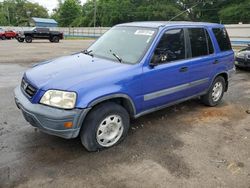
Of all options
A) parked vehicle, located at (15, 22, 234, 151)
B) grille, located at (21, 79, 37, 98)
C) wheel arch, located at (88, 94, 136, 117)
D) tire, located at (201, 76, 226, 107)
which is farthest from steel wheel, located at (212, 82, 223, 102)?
grille, located at (21, 79, 37, 98)

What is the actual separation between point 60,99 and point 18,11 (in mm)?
106104

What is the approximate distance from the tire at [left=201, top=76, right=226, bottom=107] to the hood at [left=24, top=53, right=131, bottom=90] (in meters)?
2.60

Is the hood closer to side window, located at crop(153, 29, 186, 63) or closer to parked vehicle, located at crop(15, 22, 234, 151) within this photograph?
parked vehicle, located at crop(15, 22, 234, 151)

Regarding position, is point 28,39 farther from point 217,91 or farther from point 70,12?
point 70,12

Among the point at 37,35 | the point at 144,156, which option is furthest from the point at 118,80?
the point at 37,35

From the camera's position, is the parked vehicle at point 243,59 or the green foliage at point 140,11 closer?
the parked vehicle at point 243,59

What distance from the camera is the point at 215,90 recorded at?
6.10 meters

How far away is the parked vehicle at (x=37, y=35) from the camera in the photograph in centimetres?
2809

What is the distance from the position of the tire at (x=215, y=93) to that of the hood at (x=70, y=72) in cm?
260

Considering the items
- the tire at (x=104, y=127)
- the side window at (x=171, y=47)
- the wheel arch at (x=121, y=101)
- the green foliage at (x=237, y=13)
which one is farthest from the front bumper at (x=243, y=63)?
the green foliage at (x=237, y=13)

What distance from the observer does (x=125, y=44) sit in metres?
4.63

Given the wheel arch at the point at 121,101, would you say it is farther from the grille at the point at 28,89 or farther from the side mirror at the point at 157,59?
the grille at the point at 28,89

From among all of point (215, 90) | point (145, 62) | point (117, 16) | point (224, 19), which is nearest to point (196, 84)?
point (215, 90)

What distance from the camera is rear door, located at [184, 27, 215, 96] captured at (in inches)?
201
